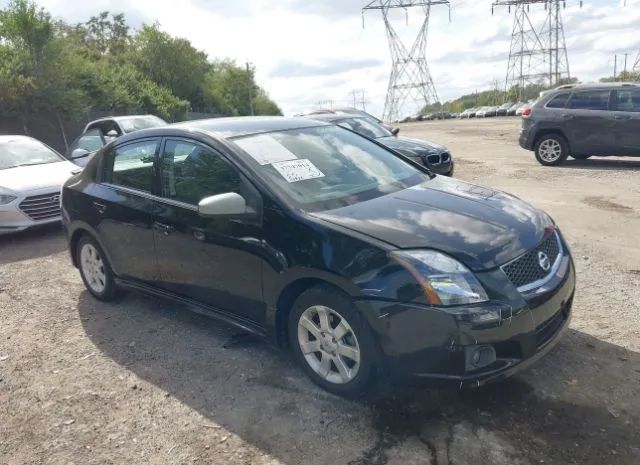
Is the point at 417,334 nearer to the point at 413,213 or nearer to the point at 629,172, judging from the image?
the point at 413,213

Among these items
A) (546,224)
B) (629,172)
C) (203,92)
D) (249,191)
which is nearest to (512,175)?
(629,172)

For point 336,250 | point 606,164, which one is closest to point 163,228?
point 336,250

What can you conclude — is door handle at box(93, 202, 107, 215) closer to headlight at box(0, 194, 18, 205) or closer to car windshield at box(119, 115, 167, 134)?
headlight at box(0, 194, 18, 205)

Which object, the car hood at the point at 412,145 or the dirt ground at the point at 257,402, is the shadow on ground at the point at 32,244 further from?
the car hood at the point at 412,145

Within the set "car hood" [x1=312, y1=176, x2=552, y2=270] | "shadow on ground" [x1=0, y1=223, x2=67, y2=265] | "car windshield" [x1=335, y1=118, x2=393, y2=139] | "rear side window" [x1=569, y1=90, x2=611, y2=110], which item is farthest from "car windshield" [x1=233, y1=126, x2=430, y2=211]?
"rear side window" [x1=569, y1=90, x2=611, y2=110]

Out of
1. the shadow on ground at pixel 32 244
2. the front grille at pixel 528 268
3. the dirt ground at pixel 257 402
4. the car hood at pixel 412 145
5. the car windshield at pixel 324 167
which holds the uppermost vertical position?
the car windshield at pixel 324 167

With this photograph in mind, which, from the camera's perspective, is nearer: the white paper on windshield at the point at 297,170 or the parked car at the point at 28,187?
the white paper on windshield at the point at 297,170

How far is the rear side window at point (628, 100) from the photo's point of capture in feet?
36.2

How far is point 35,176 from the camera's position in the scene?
26.4 feet

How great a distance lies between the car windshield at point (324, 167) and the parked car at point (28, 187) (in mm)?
5072

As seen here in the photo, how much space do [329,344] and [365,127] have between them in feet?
27.3

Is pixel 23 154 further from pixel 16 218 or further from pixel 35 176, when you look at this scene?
pixel 16 218

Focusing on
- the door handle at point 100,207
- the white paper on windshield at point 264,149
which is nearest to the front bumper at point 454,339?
the white paper on windshield at point 264,149

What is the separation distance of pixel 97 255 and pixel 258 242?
7.47 feet
